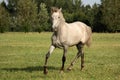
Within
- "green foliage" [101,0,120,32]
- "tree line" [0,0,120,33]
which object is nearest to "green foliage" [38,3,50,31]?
"tree line" [0,0,120,33]

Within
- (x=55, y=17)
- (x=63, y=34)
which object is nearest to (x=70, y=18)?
(x=63, y=34)

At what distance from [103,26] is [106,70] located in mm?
70417

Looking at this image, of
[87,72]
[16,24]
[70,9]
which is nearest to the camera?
[87,72]

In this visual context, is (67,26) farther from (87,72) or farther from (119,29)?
(119,29)

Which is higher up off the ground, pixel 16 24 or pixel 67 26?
pixel 67 26

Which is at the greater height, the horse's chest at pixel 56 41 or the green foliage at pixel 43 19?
the horse's chest at pixel 56 41

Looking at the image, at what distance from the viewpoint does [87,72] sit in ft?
47.2

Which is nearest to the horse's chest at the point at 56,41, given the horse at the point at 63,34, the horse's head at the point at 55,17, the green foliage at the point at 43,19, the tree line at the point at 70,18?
the horse at the point at 63,34

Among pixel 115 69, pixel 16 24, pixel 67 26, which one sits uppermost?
pixel 67 26

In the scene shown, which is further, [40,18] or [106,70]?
[40,18]

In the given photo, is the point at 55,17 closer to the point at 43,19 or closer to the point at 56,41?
the point at 56,41

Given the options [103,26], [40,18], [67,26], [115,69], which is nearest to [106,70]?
[115,69]

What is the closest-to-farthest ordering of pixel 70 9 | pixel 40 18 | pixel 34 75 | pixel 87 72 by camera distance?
pixel 34 75 < pixel 87 72 < pixel 40 18 < pixel 70 9

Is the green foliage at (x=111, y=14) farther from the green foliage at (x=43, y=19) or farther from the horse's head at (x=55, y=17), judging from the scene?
the horse's head at (x=55, y=17)
